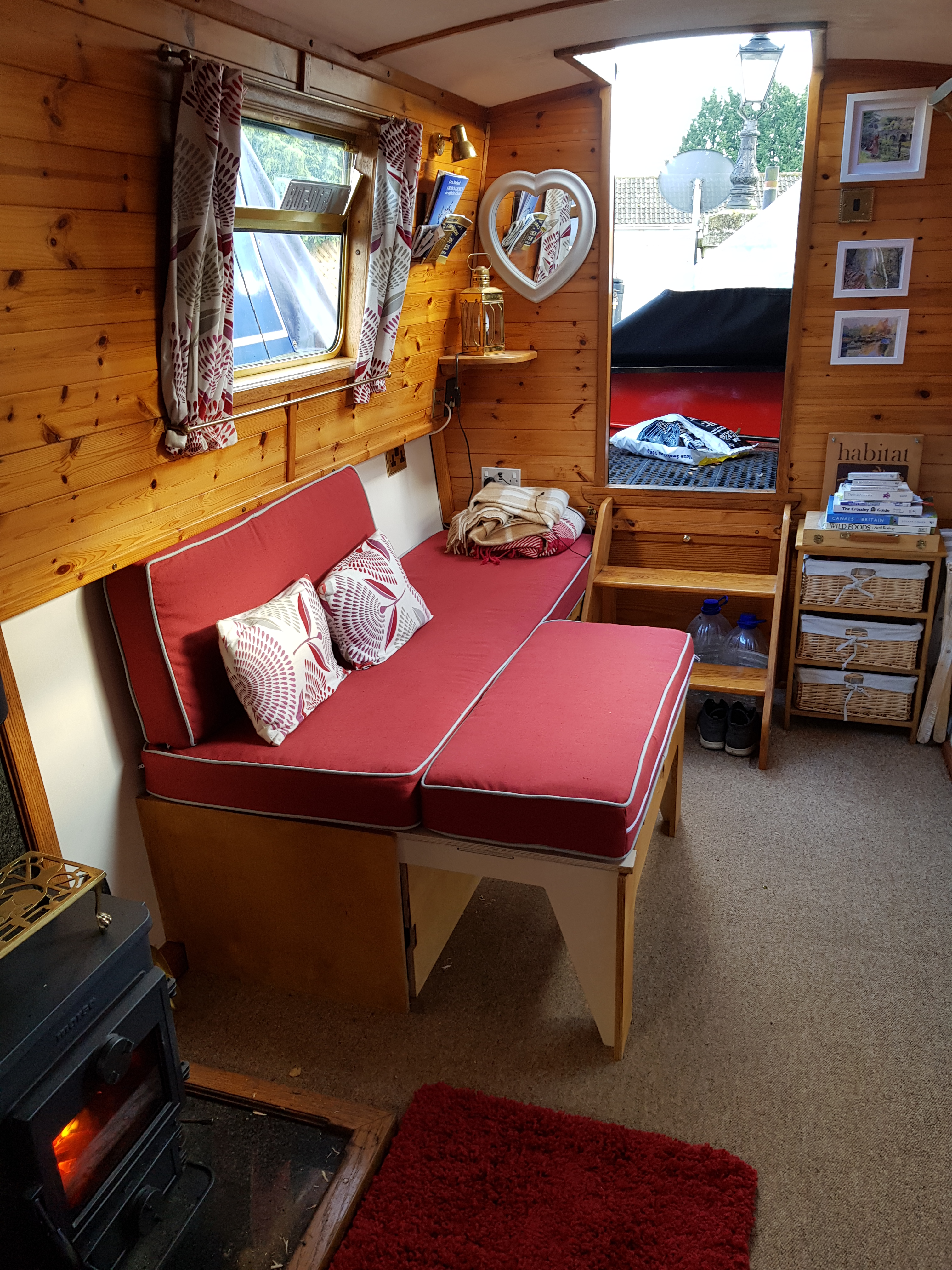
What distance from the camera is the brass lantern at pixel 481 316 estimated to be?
3.38 m

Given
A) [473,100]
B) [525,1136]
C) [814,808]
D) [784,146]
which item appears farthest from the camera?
[784,146]

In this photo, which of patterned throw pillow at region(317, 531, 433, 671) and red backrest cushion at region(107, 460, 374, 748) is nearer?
red backrest cushion at region(107, 460, 374, 748)

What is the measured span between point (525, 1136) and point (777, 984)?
2.36ft

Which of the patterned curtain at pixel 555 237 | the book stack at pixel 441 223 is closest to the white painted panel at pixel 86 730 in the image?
the book stack at pixel 441 223

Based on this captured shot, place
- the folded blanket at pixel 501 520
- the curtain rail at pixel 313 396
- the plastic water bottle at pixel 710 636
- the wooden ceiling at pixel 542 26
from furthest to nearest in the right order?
the plastic water bottle at pixel 710 636
the folded blanket at pixel 501 520
the curtain rail at pixel 313 396
the wooden ceiling at pixel 542 26

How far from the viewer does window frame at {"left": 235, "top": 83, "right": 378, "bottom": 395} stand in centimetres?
217

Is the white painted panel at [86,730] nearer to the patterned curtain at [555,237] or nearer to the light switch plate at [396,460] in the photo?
the light switch plate at [396,460]

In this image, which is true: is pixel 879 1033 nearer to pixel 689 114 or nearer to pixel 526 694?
pixel 526 694

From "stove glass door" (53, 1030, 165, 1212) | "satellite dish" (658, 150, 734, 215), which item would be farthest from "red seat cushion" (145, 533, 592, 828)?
"satellite dish" (658, 150, 734, 215)

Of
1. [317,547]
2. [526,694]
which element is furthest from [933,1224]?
[317,547]

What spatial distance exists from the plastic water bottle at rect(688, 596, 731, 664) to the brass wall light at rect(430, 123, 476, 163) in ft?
5.60

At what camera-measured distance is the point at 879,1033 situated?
2.03 meters

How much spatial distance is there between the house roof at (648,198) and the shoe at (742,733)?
85.4 inches

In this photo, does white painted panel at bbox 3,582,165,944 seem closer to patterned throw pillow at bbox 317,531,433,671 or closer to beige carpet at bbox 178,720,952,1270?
beige carpet at bbox 178,720,952,1270
